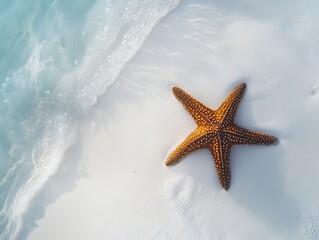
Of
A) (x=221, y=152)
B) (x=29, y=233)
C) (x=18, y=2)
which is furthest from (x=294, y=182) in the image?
(x=18, y=2)

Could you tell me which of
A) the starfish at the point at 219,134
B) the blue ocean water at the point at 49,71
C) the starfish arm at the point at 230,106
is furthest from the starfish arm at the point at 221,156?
the blue ocean water at the point at 49,71

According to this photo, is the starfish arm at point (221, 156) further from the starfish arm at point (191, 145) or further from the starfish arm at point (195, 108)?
the starfish arm at point (195, 108)

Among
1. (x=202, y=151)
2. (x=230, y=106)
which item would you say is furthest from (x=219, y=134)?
(x=202, y=151)

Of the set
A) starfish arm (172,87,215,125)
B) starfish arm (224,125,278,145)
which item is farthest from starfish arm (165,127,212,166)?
starfish arm (224,125,278,145)

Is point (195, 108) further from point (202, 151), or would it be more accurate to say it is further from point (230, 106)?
point (202, 151)

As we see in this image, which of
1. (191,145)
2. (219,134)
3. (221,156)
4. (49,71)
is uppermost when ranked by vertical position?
(49,71)

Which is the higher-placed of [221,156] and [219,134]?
[219,134]
